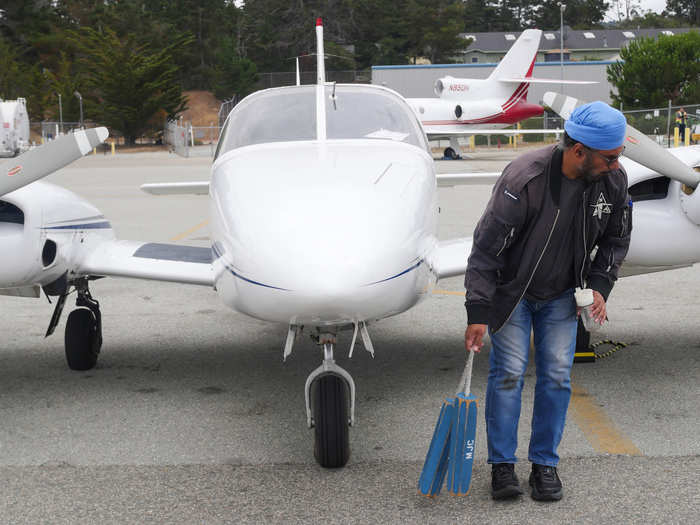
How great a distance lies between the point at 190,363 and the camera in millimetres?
6160

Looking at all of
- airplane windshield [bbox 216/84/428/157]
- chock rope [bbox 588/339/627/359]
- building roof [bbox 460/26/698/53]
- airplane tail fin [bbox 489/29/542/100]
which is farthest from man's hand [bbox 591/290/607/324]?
building roof [bbox 460/26/698/53]

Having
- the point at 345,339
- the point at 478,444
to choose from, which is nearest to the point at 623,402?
the point at 478,444

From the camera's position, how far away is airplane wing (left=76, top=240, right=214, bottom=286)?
506 cm

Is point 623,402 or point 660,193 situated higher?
point 660,193

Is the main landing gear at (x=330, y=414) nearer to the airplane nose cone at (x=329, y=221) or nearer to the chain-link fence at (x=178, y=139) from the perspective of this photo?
the airplane nose cone at (x=329, y=221)

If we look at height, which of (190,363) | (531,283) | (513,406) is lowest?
(190,363)

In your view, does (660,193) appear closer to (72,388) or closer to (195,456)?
(195,456)

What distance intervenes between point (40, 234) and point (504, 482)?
316 centimetres

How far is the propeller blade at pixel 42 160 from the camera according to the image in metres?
4.85

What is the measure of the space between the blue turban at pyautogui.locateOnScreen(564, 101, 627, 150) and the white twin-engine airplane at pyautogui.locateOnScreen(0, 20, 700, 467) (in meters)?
0.99

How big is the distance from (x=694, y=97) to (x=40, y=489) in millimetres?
53171

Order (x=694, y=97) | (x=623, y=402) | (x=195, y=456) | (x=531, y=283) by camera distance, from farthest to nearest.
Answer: (x=694, y=97)
(x=623, y=402)
(x=195, y=456)
(x=531, y=283)

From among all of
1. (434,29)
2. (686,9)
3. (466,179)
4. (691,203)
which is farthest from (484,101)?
(686,9)

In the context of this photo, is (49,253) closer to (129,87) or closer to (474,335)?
(474,335)
